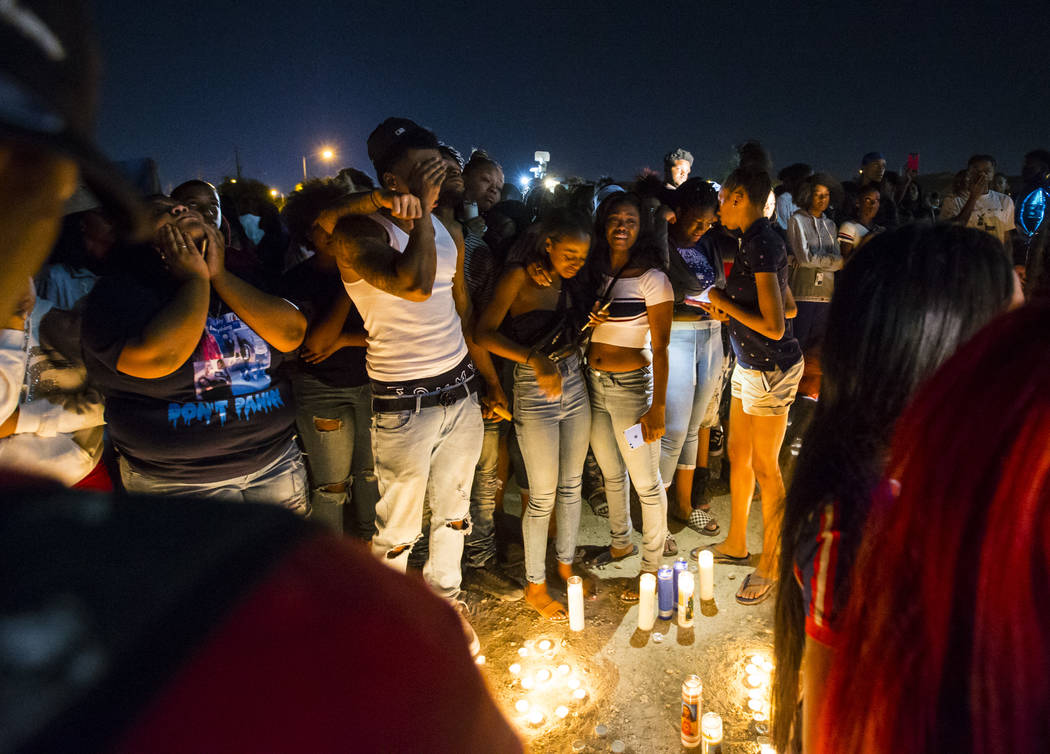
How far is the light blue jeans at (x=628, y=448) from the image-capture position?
11.7ft

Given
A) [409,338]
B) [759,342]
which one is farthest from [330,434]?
[759,342]

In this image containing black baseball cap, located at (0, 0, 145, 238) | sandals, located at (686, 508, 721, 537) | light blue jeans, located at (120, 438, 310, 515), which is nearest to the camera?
black baseball cap, located at (0, 0, 145, 238)

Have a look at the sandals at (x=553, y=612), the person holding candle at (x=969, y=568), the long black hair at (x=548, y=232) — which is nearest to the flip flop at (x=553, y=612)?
the sandals at (x=553, y=612)

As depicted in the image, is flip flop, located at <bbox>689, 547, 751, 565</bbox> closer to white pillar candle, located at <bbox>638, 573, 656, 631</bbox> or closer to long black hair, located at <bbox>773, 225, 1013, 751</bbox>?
white pillar candle, located at <bbox>638, 573, 656, 631</bbox>

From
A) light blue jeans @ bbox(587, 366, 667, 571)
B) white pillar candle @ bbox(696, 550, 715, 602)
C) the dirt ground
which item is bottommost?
the dirt ground

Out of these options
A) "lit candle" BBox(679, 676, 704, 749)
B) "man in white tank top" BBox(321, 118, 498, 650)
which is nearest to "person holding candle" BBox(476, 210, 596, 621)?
"man in white tank top" BBox(321, 118, 498, 650)

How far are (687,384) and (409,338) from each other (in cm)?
220

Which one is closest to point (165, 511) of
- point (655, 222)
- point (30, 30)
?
point (30, 30)

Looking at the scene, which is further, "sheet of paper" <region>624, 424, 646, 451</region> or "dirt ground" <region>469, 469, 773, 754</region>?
"sheet of paper" <region>624, 424, 646, 451</region>

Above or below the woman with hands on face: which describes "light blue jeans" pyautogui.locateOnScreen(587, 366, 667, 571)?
below

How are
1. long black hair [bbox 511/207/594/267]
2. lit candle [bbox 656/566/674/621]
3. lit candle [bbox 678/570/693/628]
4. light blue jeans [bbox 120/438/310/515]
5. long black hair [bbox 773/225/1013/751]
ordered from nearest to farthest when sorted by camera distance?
long black hair [bbox 773/225/1013/751] < light blue jeans [bbox 120/438/310/515] < long black hair [bbox 511/207/594/267] < lit candle [bbox 678/570/693/628] < lit candle [bbox 656/566/674/621]

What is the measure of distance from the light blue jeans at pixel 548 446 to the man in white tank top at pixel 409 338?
0.48 meters

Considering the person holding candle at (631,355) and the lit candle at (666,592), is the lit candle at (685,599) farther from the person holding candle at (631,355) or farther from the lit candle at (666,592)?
the person holding candle at (631,355)

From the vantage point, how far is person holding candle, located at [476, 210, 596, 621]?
3.23 meters
